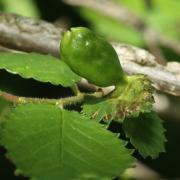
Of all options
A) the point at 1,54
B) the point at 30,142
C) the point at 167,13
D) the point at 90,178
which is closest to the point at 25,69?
the point at 1,54

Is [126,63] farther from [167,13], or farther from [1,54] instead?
[167,13]

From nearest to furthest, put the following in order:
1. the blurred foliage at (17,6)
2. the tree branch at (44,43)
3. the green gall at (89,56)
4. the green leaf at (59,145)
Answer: the green leaf at (59,145) → the green gall at (89,56) → the tree branch at (44,43) → the blurred foliage at (17,6)

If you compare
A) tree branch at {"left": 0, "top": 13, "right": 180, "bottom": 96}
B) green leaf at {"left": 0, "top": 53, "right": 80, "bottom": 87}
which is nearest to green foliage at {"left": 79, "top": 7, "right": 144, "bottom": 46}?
tree branch at {"left": 0, "top": 13, "right": 180, "bottom": 96}

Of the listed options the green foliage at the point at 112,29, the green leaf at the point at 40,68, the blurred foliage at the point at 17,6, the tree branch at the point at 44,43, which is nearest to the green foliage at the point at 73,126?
the green leaf at the point at 40,68

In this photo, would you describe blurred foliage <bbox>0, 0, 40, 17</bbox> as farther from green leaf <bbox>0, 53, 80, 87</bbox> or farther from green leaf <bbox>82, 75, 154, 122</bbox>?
green leaf <bbox>82, 75, 154, 122</bbox>

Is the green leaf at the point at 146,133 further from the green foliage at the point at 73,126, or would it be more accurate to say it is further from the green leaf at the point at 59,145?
the green leaf at the point at 59,145

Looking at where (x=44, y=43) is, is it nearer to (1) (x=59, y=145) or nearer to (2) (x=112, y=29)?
(1) (x=59, y=145)
